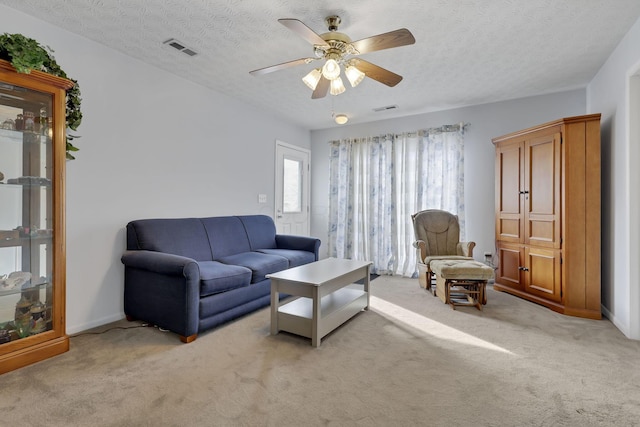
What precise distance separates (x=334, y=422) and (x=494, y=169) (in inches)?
161

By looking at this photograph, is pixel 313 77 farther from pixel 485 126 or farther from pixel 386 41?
pixel 485 126

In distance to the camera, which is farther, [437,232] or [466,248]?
[437,232]

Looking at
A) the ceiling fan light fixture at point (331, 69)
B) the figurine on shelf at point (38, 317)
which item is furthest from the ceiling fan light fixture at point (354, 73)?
the figurine on shelf at point (38, 317)

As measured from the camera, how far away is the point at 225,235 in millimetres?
3811

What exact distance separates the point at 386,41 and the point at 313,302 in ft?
6.45

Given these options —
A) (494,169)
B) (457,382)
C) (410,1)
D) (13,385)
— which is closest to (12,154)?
(13,385)

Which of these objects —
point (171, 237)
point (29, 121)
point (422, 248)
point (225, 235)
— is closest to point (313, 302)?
point (171, 237)

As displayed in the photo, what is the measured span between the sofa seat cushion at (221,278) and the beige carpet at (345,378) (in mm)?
380

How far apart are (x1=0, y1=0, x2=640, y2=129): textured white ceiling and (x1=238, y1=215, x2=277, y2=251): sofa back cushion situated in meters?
1.73

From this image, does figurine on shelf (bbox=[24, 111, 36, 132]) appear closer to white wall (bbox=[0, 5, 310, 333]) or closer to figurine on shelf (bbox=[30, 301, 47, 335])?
white wall (bbox=[0, 5, 310, 333])

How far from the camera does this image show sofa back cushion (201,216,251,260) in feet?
11.9

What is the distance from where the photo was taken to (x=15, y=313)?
2.14 meters

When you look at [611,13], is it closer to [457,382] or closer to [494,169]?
[494,169]

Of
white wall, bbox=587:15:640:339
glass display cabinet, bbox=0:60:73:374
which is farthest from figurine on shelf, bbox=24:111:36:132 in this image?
white wall, bbox=587:15:640:339
